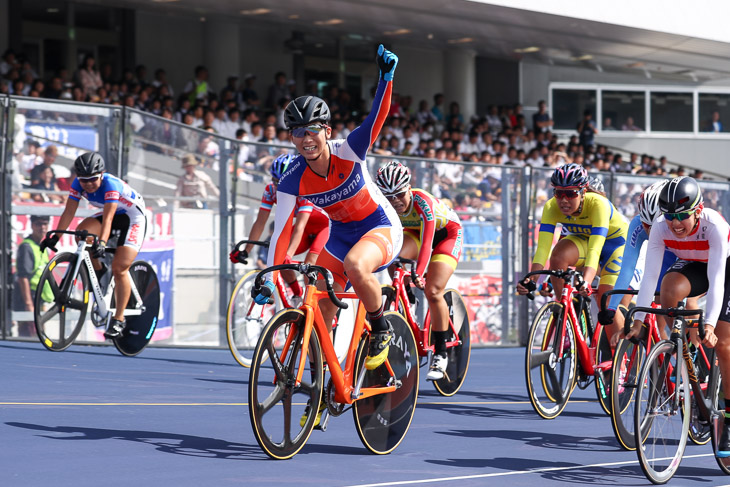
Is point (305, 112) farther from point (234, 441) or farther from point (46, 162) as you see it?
point (46, 162)

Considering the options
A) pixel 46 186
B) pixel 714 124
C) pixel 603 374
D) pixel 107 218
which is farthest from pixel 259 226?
pixel 714 124

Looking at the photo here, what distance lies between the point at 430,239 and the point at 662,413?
2589mm

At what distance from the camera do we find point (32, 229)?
410 inches

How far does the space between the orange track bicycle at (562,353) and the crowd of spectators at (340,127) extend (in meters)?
4.84

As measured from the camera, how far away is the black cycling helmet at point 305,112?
5.44 meters

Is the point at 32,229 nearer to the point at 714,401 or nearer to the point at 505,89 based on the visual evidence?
the point at 714,401

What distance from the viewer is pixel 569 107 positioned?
3038cm

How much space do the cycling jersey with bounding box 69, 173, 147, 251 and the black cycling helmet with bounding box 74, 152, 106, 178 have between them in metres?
0.14

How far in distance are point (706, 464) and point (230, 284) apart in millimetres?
6585

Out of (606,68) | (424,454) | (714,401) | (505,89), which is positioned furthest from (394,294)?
(606,68)

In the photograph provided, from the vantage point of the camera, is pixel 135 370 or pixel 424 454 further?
pixel 135 370

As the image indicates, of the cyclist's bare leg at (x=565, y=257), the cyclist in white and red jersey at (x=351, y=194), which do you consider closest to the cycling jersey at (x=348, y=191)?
the cyclist in white and red jersey at (x=351, y=194)

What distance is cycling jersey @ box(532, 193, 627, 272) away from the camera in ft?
25.5

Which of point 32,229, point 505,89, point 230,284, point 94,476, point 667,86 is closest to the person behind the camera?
point 94,476
